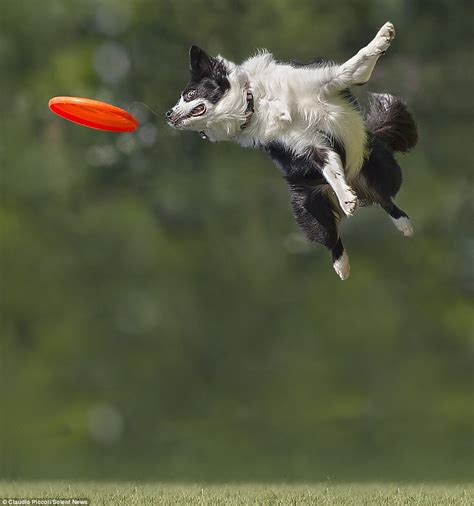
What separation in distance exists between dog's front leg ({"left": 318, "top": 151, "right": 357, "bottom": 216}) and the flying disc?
114cm

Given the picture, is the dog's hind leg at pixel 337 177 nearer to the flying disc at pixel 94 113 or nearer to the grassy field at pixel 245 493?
the flying disc at pixel 94 113

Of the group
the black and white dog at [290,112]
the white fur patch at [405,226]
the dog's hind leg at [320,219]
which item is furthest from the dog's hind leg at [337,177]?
the white fur patch at [405,226]

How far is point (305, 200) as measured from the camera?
6125mm

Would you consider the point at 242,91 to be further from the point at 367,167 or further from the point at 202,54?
the point at 367,167

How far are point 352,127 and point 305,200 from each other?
1.66ft

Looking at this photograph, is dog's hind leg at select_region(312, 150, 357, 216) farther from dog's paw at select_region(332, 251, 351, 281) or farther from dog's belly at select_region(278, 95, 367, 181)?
dog's paw at select_region(332, 251, 351, 281)

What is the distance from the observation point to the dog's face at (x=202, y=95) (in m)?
5.83

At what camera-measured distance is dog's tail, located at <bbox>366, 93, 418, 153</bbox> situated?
650 cm

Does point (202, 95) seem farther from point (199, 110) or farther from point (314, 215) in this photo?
point (314, 215)

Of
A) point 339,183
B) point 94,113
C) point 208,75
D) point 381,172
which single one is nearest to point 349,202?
point 339,183

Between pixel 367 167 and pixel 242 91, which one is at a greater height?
pixel 242 91

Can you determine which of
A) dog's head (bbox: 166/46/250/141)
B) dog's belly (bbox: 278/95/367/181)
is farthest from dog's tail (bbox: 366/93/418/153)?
dog's head (bbox: 166/46/250/141)

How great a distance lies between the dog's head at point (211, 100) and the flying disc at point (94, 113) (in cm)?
32

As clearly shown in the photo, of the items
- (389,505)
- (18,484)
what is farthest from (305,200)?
(18,484)
